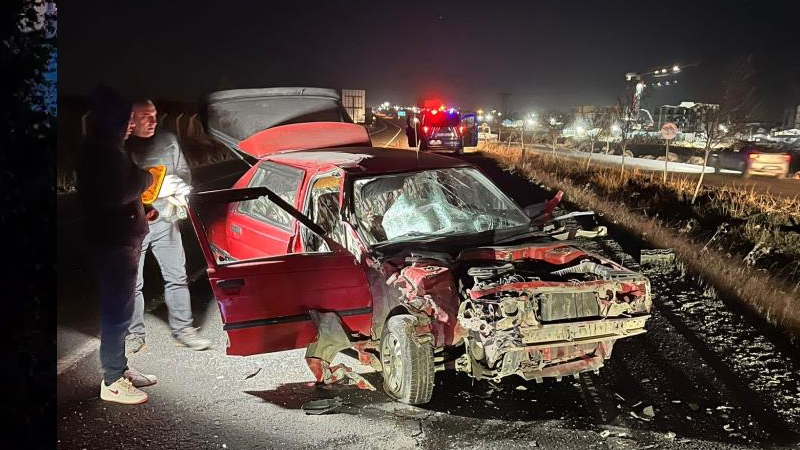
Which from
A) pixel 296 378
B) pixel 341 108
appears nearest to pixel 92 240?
pixel 296 378

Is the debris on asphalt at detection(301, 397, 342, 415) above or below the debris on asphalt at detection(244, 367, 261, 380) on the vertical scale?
above

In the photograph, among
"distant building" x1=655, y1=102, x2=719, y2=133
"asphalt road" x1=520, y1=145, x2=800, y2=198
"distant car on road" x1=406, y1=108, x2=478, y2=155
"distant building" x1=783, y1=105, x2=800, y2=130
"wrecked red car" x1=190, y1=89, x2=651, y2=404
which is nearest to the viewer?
"wrecked red car" x1=190, y1=89, x2=651, y2=404

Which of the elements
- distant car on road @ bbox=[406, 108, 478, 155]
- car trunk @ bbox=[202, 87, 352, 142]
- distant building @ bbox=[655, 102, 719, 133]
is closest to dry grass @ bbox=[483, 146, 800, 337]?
car trunk @ bbox=[202, 87, 352, 142]

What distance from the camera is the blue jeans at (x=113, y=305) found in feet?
11.7

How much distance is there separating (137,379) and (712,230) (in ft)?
29.1

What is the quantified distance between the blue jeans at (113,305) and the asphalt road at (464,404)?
249 mm

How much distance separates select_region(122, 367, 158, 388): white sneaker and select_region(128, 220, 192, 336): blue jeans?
1.85 feet

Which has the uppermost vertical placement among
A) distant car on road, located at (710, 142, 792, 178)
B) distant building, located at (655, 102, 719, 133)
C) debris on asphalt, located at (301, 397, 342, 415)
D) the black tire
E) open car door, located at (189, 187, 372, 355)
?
distant building, located at (655, 102, 719, 133)

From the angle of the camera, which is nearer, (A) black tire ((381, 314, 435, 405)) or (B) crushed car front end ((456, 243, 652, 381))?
(B) crushed car front end ((456, 243, 652, 381))

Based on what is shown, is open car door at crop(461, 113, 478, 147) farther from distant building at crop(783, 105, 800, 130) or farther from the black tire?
distant building at crop(783, 105, 800, 130)

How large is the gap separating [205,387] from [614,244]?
6426 millimetres

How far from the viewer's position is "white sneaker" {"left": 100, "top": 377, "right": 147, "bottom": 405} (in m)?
3.53

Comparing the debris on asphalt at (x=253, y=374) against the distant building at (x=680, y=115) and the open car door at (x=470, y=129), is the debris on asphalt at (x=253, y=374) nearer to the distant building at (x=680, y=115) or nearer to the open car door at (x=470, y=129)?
the open car door at (x=470, y=129)

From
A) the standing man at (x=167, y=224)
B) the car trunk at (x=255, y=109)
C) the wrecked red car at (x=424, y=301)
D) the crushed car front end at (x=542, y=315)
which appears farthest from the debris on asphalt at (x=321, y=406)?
the car trunk at (x=255, y=109)
